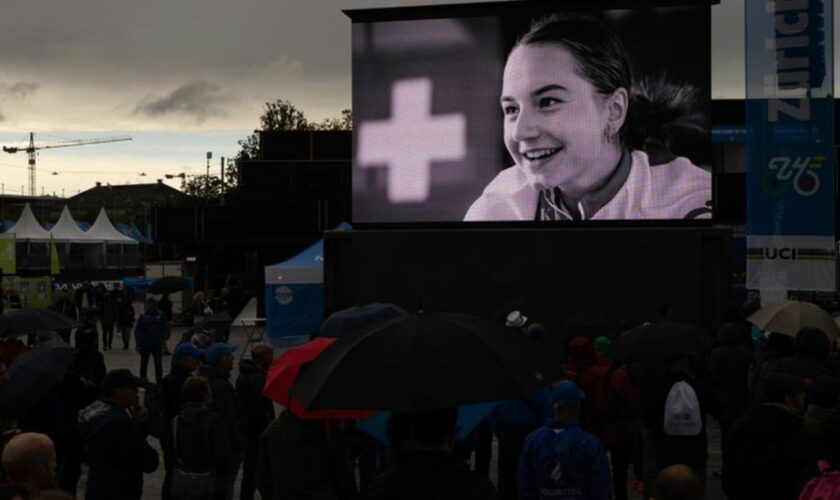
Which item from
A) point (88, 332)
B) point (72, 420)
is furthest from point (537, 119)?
point (72, 420)

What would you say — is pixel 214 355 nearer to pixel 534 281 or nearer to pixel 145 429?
pixel 145 429

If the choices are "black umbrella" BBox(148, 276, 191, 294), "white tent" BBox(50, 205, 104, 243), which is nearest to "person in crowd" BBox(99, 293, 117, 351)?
"black umbrella" BBox(148, 276, 191, 294)

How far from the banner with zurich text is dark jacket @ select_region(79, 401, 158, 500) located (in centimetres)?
1303

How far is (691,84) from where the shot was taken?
24406 millimetres

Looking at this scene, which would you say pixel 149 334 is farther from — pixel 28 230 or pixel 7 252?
pixel 28 230

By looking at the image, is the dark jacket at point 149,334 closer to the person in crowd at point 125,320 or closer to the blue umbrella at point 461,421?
the person in crowd at point 125,320

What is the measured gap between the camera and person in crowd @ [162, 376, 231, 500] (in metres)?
8.79

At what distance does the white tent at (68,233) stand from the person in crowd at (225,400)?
5955 centimetres

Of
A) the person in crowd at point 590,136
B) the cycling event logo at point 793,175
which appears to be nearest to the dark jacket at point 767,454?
the cycling event logo at point 793,175

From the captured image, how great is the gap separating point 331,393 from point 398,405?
440mm

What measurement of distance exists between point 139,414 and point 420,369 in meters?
4.47

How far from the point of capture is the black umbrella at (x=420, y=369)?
4883mm

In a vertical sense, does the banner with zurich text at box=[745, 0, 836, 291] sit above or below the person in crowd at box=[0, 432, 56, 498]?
above

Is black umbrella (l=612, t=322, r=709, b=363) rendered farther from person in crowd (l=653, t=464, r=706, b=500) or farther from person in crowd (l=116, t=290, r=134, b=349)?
person in crowd (l=116, t=290, r=134, b=349)
